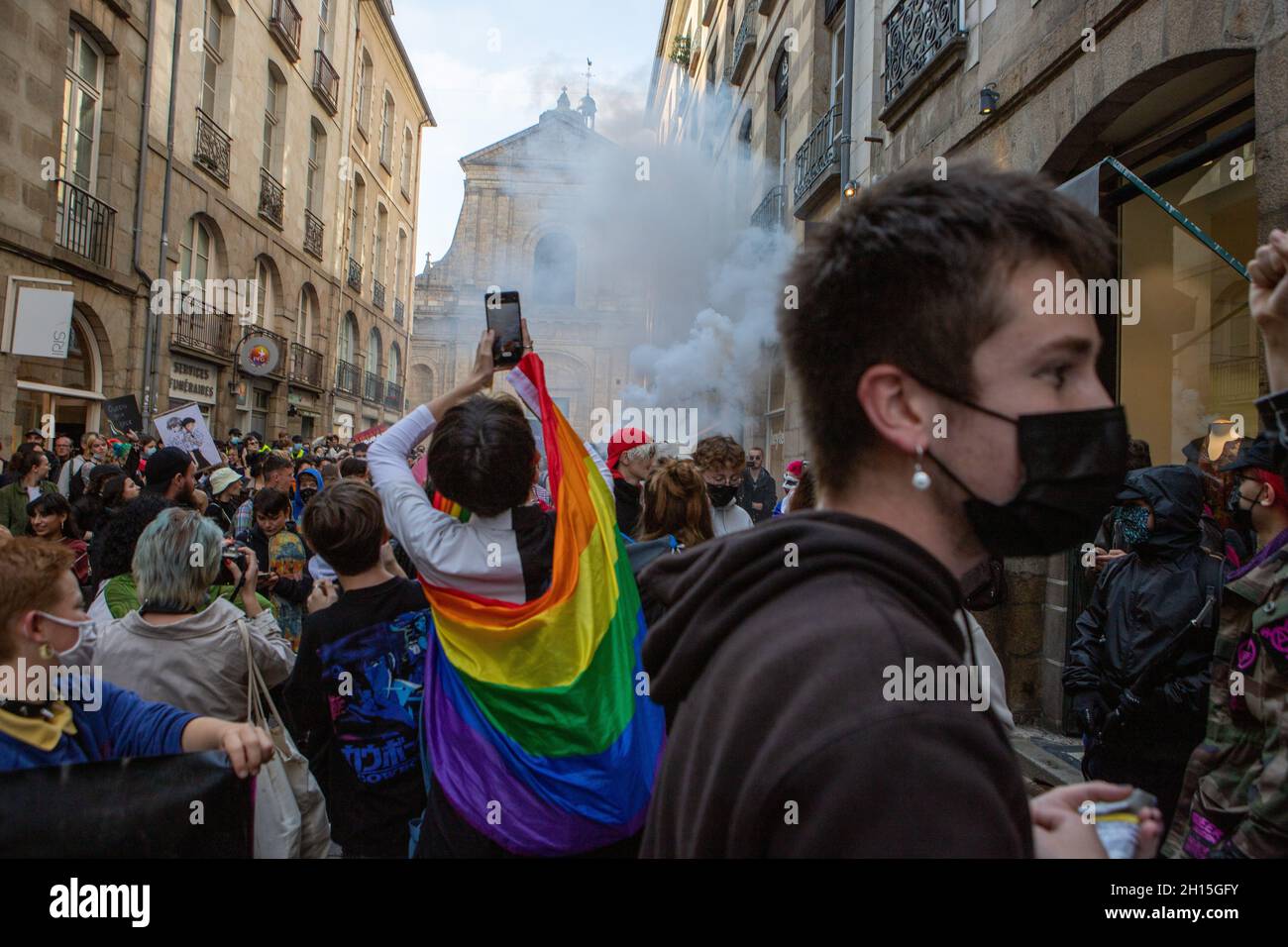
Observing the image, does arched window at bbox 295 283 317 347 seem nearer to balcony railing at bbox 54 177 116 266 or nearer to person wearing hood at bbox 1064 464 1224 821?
Answer: balcony railing at bbox 54 177 116 266

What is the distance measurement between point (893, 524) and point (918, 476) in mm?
60

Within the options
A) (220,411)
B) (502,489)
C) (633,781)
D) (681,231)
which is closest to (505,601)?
(502,489)

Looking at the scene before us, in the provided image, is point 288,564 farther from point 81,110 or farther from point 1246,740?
point 81,110

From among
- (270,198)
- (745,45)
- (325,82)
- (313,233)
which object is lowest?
(270,198)

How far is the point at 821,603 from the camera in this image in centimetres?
79

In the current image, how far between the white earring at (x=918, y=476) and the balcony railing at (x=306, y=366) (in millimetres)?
20032

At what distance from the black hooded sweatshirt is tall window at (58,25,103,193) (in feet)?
42.7

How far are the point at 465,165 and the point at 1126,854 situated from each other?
42.3 meters

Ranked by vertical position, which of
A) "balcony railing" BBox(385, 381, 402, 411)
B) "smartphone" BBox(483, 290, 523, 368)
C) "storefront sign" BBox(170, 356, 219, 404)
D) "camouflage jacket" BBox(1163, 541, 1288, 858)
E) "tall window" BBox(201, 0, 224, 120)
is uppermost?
"tall window" BBox(201, 0, 224, 120)

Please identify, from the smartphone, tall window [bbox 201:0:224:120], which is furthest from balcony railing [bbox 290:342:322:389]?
the smartphone

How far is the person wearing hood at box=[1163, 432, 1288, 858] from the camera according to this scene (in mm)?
1687

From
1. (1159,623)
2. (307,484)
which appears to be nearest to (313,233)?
(307,484)

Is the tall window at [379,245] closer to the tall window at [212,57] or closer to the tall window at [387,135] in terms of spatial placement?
the tall window at [387,135]

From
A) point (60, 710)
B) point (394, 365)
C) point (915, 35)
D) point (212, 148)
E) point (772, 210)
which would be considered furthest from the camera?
point (394, 365)
